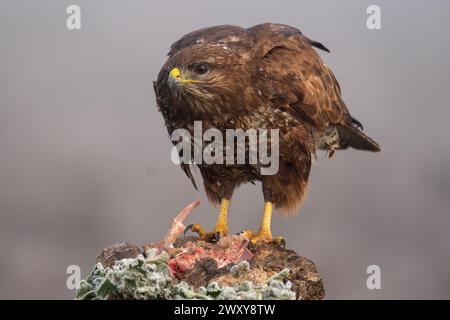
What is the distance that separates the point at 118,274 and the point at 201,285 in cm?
69

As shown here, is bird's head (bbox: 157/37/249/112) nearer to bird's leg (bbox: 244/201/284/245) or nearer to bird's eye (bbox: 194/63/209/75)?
bird's eye (bbox: 194/63/209/75)

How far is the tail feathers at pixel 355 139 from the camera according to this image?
651 cm

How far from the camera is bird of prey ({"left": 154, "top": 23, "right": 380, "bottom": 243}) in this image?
5.45 m

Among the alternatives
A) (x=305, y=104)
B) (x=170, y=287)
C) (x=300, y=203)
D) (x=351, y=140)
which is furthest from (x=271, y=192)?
(x=170, y=287)

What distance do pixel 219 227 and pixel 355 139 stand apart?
4.81 feet

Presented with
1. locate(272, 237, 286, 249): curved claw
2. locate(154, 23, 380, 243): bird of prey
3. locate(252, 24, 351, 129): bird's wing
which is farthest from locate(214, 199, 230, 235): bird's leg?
locate(252, 24, 351, 129): bird's wing

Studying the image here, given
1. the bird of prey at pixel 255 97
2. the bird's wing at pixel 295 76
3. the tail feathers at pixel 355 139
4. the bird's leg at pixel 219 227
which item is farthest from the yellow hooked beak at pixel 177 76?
the tail feathers at pixel 355 139

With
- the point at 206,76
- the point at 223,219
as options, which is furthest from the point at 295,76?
the point at 223,219

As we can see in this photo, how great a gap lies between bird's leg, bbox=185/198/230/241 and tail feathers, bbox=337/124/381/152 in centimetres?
119

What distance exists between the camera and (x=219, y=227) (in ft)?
20.4

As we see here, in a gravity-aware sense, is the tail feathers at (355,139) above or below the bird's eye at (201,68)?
below

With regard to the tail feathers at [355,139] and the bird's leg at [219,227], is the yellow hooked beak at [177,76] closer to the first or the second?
the bird's leg at [219,227]

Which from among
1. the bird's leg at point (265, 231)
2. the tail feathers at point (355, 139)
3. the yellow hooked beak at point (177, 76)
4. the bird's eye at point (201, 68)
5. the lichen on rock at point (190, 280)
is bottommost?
the lichen on rock at point (190, 280)

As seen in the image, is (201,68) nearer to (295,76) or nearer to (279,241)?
(295,76)
